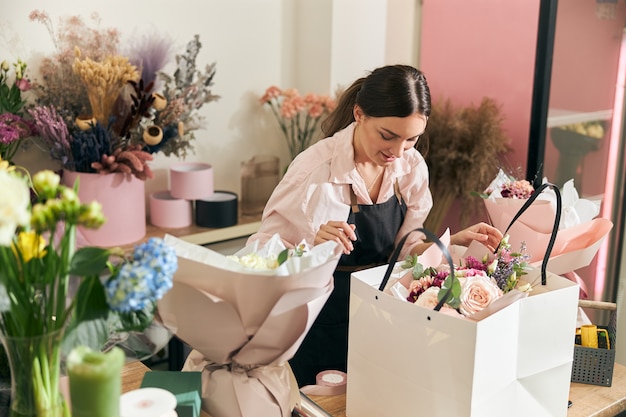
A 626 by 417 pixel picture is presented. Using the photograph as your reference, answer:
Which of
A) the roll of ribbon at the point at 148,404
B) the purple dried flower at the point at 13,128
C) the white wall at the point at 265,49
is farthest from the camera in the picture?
the white wall at the point at 265,49

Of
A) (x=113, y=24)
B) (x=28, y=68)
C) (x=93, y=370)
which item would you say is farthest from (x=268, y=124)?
(x=93, y=370)

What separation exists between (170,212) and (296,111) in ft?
2.49

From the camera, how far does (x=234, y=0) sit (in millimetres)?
3342

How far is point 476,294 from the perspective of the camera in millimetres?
1448

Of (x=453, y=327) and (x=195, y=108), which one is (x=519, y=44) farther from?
(x=453, y=327)

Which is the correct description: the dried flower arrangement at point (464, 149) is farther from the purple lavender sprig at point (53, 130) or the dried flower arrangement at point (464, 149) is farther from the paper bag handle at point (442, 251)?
the paper bag handle at point (442, 251)

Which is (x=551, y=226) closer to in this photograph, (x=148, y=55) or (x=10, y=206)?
(x=10, y=206)

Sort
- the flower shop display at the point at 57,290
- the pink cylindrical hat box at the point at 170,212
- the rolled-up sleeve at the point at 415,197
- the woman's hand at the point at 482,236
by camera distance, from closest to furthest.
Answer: the flower shop display at the point at 57,290, the woman's hand at the point at 482,236, the rolled-up sleeve at the point at 415,197, the pink cylindrical hat box at the point at 170,212

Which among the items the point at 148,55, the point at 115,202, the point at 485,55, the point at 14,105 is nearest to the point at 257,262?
the point at 115,202

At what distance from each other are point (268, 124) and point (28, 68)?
118 centimetres

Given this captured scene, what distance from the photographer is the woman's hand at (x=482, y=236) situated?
1.89 m

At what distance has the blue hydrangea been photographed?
0.97m

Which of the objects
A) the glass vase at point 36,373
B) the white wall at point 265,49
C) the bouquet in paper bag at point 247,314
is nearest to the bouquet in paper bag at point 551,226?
the bouquet in paper bag at point 247,314

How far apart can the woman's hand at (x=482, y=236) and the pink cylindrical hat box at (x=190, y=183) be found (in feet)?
4.83
